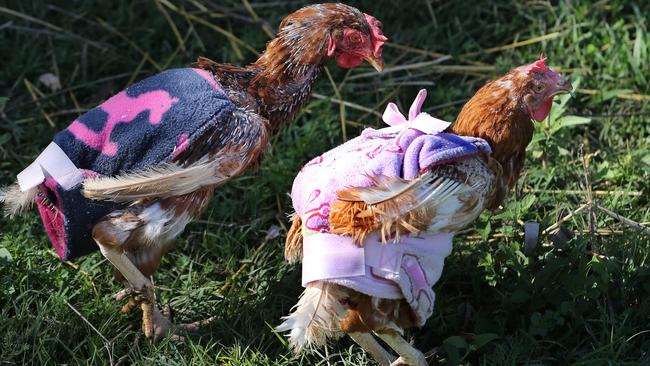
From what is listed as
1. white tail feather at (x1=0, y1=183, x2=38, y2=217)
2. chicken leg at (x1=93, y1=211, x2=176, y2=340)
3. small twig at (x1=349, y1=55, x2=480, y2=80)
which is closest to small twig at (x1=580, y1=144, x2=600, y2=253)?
small twig at (x1=349, y1=55, x2=480, y2=80)

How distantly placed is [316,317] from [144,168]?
0.74m

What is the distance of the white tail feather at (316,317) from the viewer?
8.87ft

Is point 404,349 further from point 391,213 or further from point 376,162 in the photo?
point 376,162

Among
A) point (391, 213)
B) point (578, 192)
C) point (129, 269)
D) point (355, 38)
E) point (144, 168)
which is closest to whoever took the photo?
point (391, 213)

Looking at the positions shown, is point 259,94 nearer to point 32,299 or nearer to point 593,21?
point 32,299

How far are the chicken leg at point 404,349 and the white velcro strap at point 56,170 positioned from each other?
110 cm

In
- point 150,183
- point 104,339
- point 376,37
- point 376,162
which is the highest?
point 376,37

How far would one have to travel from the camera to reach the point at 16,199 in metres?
3.14

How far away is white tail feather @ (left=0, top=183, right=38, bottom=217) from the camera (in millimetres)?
3092

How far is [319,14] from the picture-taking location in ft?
10.7

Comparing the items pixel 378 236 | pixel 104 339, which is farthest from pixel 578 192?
pixel 104 339

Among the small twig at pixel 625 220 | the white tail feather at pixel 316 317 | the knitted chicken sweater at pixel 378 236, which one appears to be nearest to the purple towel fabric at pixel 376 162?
the knitted chicken sweater at pixel 378 236

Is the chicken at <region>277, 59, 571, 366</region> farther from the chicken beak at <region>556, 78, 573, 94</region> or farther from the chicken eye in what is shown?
the chicken eye

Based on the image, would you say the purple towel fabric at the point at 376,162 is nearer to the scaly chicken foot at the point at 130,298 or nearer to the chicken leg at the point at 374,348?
the chicken leg at the point at 374,348
